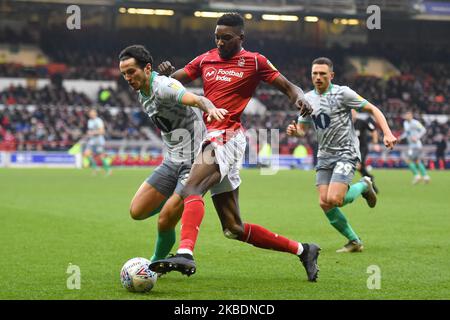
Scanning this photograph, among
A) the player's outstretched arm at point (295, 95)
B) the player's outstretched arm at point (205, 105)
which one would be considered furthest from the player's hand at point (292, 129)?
the player's outstretched arm at point (205, 105)

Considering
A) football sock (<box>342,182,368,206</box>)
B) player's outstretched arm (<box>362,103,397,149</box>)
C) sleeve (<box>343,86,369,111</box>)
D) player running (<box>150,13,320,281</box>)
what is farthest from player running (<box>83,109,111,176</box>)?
player running (<box>150,13,320,281</box>)

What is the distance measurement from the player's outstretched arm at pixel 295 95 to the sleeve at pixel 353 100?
2.37m

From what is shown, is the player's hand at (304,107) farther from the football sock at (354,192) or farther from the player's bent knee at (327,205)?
the football sock at (354,192)

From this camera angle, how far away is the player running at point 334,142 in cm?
993

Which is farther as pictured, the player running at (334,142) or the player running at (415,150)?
the player running at (415,150)

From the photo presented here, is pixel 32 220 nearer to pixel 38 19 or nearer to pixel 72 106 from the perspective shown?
pixel 72 106

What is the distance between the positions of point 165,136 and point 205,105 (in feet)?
3.70

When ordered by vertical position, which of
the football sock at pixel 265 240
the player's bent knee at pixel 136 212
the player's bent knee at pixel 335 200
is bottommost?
the football sock at pixel 265 240

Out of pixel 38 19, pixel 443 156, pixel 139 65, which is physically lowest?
pixel 443 156

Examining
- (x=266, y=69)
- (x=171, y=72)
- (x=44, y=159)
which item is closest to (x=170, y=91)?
(x=171, y=72)
